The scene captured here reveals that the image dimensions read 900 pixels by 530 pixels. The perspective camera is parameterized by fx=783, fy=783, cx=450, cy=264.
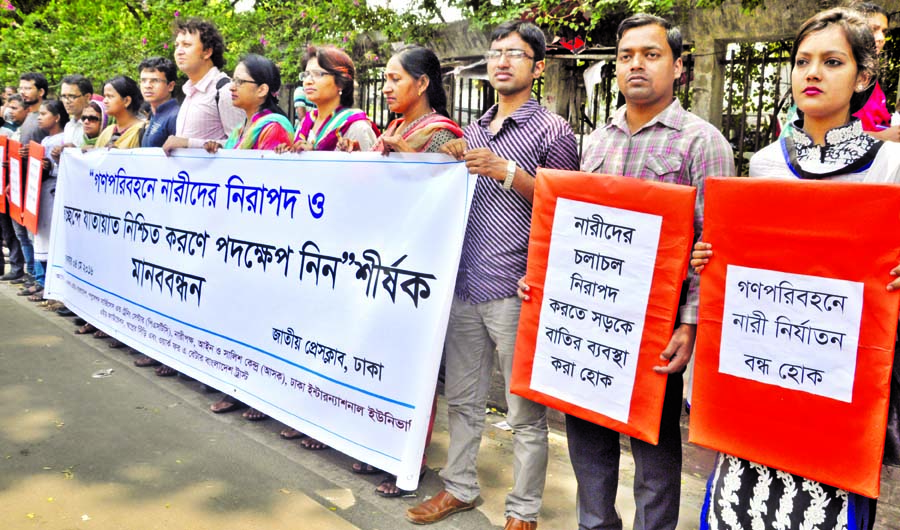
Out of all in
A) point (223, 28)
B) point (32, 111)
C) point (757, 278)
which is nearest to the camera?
point (757, 278)

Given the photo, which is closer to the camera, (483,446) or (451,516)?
(451,516)

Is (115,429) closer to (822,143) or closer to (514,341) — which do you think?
(514,341)

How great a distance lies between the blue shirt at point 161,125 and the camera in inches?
210

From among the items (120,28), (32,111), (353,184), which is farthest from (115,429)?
(120,28)

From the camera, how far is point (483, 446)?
153 inches

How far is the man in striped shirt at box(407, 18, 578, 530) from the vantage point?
112 inches

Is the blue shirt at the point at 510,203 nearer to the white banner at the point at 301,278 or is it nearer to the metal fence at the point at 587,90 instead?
the white banner at the point at 301,278

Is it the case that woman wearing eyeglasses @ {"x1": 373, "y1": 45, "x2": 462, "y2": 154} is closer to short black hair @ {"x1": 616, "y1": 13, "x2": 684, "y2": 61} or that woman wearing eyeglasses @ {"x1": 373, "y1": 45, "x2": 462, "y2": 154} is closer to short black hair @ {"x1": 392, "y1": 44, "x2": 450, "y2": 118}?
short black hair @ {"x1": 392, "y1": 44, "x2": 450, "y2": 118}

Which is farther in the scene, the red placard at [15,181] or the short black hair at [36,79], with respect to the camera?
the short black hair at [36,79]

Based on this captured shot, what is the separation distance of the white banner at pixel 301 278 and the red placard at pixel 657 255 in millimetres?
506

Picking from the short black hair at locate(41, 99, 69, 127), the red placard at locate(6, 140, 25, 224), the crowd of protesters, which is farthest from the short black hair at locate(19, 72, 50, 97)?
the crowd of protesters

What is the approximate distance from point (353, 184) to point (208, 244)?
132 centimetres

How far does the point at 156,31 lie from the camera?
11.1 metres

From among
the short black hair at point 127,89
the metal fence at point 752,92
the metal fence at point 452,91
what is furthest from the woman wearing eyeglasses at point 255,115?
the metal fence at point 752,92
